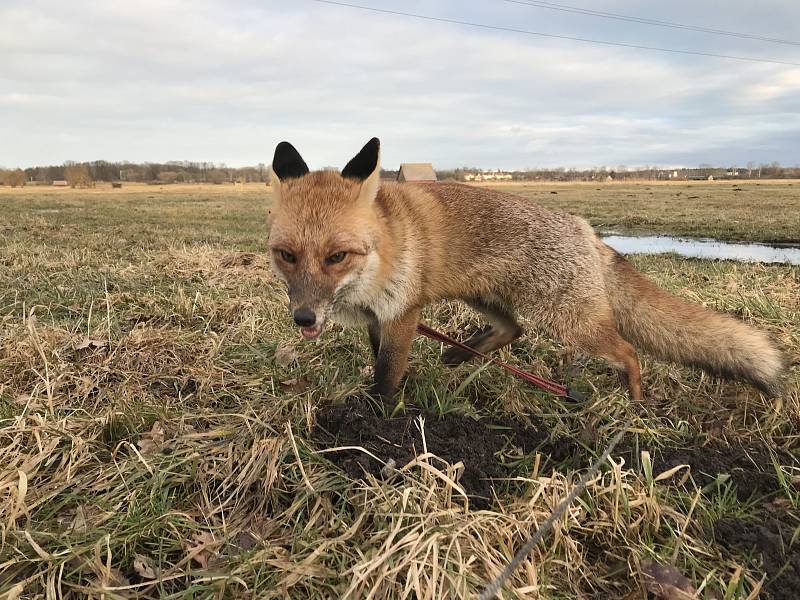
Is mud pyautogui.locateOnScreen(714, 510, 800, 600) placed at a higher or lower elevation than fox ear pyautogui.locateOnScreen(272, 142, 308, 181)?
lower

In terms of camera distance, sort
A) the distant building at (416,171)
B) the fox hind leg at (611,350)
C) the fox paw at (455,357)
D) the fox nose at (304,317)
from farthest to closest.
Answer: the distant building at (416,171)
the fox paw at (455,357)
the fox hind leg at (611,350)
the fox nose at (304,317)

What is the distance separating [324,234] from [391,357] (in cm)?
99

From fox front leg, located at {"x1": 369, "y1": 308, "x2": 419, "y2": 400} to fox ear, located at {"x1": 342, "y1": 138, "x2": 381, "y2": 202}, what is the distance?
0.91 m

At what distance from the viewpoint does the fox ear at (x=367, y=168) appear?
347cm

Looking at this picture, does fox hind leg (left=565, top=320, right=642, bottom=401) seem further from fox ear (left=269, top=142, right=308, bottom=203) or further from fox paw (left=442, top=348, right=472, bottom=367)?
fox ear (left=269, top=142, right=308, bottom=203)

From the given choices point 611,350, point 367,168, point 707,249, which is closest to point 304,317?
point 367,168

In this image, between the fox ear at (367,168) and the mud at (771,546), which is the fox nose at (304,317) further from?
the mud at (771,546)

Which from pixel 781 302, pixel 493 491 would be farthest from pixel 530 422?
pixel 781 302

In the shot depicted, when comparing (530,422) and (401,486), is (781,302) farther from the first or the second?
(401,486)

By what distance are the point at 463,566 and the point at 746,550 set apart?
1351 millimetres

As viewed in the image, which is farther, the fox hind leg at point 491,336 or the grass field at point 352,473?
the fox hind leg at point 491,336

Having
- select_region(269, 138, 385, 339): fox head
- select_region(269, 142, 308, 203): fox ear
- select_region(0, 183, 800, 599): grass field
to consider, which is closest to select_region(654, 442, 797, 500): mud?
select_region(0, 183, 800, 599): grass field

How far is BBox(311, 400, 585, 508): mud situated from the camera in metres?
2.68

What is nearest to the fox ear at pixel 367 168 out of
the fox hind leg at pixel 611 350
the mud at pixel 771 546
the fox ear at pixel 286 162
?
the fox ear at pixel 286 162
